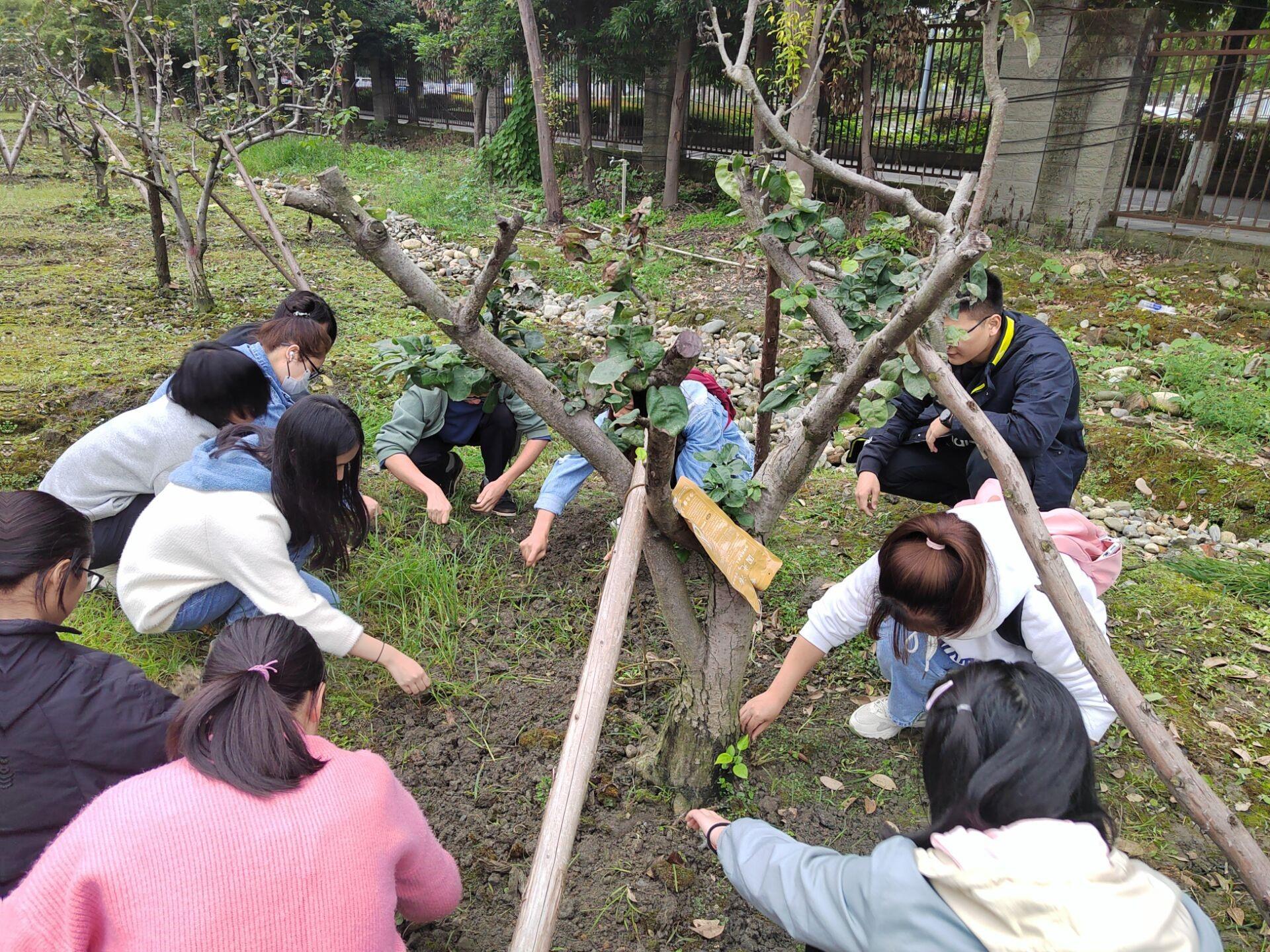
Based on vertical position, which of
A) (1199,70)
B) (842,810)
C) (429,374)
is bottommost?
(842,810)

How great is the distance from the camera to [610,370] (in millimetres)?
1679

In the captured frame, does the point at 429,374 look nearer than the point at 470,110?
Yes

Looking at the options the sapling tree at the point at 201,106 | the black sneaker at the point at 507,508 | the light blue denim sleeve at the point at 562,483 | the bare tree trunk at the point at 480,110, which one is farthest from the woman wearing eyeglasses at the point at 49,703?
the bare tree trunk at the point at 480,110

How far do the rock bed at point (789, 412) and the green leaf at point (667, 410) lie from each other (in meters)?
0.22

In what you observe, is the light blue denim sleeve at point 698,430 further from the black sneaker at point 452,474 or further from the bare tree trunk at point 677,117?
the bare tree trunk at point 677,117

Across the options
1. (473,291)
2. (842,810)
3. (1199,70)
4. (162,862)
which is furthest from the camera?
(1199,70)

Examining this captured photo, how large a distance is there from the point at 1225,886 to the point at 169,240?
1031 centimetres

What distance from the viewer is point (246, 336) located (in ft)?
10.7

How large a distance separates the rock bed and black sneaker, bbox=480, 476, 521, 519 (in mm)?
841

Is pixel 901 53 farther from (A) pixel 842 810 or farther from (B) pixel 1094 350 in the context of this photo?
(A) pixel 842 810

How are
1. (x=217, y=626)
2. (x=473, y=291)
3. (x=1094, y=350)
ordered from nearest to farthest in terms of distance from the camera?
(x=473, y=291), (x=217, y=626), (x=1094, y=350)

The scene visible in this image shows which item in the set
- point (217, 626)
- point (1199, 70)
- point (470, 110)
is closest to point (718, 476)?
point (217, 626)

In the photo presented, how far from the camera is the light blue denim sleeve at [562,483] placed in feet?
9.53

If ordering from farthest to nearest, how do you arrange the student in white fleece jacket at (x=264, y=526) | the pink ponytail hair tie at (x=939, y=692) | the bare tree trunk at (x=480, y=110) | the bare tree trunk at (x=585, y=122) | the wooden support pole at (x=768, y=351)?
the bare tree trunk at (x=480, y=110), the bare tree trunk at (x=585, y=122), the wooden support pole at (x=768, y=351), the student in white fleece jacket at (x=264, y=526), the pink ponytail hair tie at (x=939, y=692)
